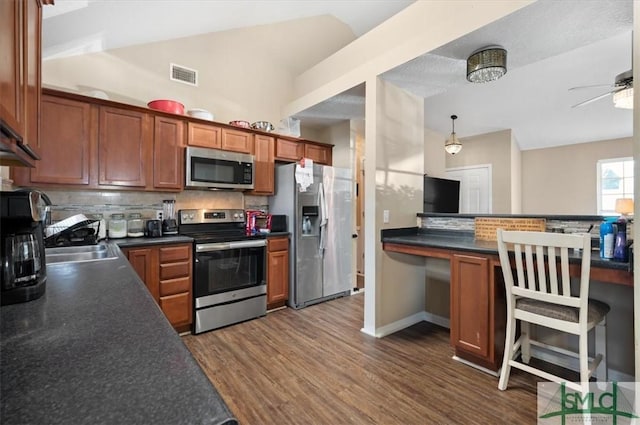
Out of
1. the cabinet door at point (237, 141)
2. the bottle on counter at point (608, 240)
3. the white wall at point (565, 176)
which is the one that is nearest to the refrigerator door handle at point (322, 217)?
the cabinet door at point (237, 141)

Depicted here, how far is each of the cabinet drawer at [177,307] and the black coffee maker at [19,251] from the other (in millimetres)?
1700

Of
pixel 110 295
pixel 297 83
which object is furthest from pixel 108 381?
pixel 297 83

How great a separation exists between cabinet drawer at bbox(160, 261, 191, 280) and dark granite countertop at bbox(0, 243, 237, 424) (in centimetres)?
171

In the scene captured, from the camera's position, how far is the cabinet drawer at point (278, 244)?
342cm

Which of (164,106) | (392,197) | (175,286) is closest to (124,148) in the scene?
(164,106)

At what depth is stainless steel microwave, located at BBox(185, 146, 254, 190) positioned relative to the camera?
305 centimetres

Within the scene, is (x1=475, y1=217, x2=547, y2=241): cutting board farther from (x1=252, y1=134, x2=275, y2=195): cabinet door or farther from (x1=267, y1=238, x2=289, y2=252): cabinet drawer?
(x1=252, y1=134, x2=275, y2=195): cabinet door

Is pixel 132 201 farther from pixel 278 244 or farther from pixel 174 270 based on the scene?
pixel 278 244

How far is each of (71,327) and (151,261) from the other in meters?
1.96

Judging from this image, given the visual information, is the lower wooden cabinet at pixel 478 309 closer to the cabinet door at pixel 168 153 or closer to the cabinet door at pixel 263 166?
the cabinet door at pixel 263 166

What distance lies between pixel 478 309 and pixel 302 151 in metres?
2.78

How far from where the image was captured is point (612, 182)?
5.81 metres

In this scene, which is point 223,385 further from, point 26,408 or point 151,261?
point 26,408

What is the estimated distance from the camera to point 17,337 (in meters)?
0.74
